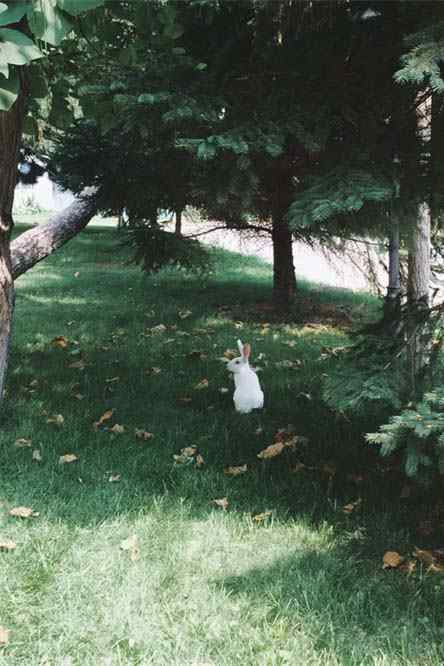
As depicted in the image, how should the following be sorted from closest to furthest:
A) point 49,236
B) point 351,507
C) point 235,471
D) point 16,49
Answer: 1. point 16,49
2. point 351,507
3. point 235,471
4. point 49,236

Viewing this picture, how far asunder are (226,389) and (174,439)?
998 mm

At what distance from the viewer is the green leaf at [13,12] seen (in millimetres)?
2043

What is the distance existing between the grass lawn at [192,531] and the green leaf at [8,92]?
177cm

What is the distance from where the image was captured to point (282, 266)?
26.1ft

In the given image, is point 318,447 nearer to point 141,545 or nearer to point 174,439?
point 174,439

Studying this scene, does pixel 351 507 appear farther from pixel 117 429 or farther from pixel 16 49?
pixel 16 49

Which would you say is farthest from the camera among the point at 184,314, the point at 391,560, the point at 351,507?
the point at 184,314

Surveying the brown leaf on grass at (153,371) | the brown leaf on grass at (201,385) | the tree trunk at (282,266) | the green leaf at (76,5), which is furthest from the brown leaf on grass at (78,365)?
the green leaf at (76,5)

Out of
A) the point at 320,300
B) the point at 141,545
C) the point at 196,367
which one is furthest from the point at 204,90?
the point at 320,300

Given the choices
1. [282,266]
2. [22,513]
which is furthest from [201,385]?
[282,266]

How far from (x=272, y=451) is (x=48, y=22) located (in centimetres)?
245

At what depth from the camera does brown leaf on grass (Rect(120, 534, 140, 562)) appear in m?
2.69

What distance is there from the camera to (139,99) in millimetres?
2572

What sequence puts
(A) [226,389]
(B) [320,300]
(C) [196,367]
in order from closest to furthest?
(A) [226,389]
(C) [196,367]
(B) [320,300]
